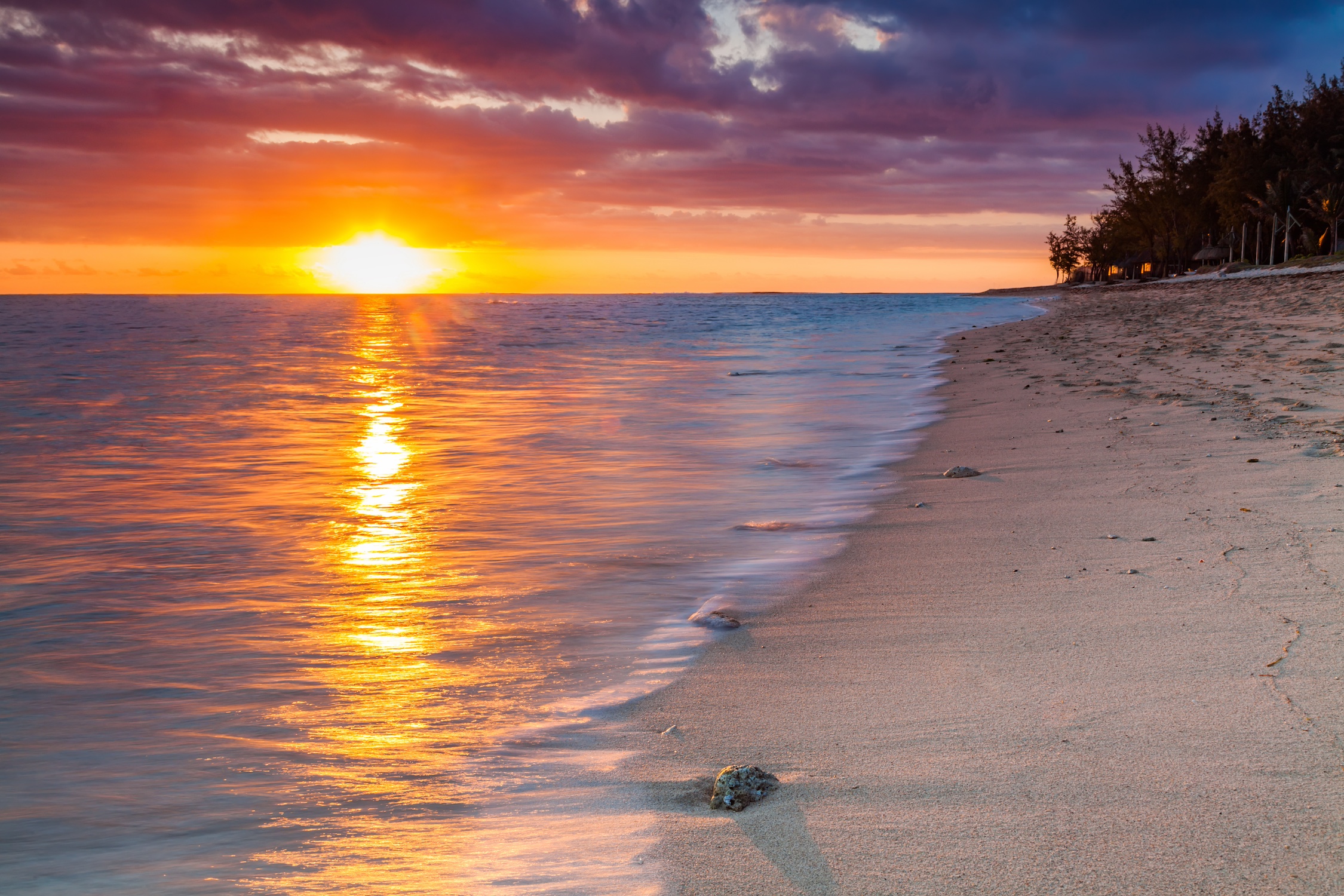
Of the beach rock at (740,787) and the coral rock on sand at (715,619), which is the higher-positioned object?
the beach rock at (740,787)

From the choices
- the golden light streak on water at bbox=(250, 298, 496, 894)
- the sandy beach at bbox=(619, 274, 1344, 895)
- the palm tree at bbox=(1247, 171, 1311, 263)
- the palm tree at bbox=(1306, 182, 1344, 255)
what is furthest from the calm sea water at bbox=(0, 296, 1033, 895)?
the palm tree at bbox=(1247, 171, 1311, 263)

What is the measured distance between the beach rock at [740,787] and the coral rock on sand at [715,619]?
4.60 ft

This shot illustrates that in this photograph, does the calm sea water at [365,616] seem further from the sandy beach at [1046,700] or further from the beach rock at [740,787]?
the sandy beach at [1046,700]

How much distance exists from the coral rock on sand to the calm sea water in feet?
0.26

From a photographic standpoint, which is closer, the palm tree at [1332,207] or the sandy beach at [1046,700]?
the sandy beach at [1046,700]

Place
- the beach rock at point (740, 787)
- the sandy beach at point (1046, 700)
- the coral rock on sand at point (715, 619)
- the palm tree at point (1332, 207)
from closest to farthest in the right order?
1. the sandy beach at point (1046, 700)
2. the beach rock at point (740, 787)
3. the coral rock on sand at point (715, 619)
4. the palm tree at point (1332, 207)

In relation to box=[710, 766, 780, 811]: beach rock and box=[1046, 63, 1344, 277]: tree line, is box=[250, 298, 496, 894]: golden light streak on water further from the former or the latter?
box=[1046, 63, 1344, 277]: tree line

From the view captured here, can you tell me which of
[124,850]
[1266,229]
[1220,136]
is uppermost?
[1220,136]

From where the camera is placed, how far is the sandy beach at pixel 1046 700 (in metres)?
2.11

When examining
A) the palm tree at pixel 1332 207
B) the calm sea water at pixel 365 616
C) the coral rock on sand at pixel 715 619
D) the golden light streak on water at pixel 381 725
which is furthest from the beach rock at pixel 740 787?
the palm tree at pixel 1332 207

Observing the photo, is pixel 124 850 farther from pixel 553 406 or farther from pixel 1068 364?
pixel 1068 364

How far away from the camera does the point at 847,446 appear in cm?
870

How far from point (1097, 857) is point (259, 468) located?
802 centimetres

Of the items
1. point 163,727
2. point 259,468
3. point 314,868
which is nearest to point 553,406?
point 259,468
